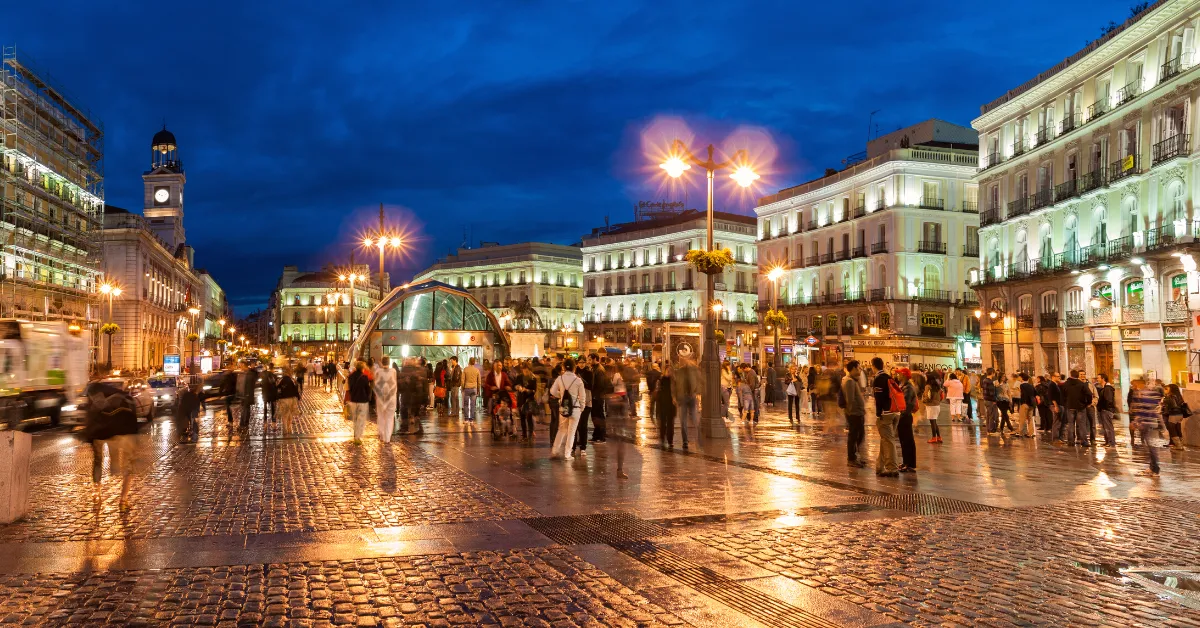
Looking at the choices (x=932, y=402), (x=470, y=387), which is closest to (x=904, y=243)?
(x=932, y=402)

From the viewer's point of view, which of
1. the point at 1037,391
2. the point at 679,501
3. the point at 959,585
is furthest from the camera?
the point at 1037,391

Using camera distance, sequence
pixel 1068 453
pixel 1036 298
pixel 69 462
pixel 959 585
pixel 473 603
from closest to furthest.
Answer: pixel 473 603
pixel 959 585
pixel 69 462
pixel 1068 453
pixel 1036 298

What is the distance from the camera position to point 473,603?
6223 mm

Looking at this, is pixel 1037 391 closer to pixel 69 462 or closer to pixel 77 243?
pixel 69 462

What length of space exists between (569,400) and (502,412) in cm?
485

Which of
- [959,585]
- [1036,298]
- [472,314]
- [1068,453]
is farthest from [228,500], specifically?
[1036,298]

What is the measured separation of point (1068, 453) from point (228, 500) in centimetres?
1492

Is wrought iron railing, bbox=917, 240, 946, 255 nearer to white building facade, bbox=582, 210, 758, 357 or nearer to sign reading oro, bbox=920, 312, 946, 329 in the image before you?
sign reading oro, bbox=920, 312, 946, 329

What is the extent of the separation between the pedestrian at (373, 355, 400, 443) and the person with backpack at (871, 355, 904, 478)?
861 centimetres

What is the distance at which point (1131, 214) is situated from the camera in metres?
37.1

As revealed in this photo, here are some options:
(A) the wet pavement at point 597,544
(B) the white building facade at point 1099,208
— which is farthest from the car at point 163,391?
(B) the white building facade at point 1099,208

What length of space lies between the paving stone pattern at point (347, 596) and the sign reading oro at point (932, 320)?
176 ft

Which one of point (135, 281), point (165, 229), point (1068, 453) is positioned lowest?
point (1068, 453)

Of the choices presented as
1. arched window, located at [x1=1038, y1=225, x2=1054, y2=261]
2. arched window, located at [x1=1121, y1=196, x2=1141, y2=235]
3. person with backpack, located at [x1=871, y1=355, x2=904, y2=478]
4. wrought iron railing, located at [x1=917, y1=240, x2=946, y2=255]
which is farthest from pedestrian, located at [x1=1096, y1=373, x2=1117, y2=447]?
wrought iron railing, located at [x1=917, y1=240, x2=946, y2=255]
